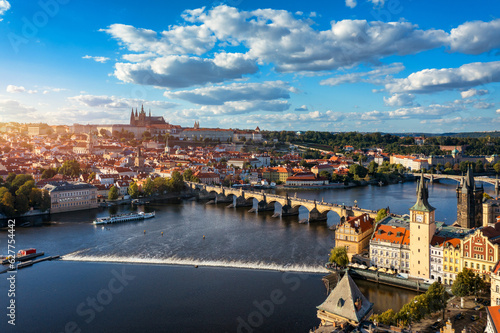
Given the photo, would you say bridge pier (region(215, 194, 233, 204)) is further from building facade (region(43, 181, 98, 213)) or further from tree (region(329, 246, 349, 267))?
tree (region(329, 246, 349, 267))

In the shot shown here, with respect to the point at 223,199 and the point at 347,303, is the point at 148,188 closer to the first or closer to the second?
the point at 223,199

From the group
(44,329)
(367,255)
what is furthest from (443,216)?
(44,329)

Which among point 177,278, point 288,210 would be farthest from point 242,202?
point 177,278

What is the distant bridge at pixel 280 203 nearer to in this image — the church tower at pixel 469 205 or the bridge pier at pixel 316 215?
the bridge pier at pixel 316 215

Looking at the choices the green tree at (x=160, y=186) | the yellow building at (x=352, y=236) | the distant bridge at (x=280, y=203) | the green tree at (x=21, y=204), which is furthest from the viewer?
the green tree at (x=160, y=186)

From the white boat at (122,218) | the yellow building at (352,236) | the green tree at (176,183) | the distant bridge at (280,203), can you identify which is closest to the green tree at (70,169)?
the green tree at (176,183)

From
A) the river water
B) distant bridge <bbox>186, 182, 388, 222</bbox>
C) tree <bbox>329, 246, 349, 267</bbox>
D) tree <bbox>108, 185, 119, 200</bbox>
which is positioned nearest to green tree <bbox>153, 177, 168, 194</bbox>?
distant bridge <bbox>186, 182, 388, 222</bbox>

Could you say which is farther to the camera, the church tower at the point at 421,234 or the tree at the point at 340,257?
the tree at the point at 340,257
